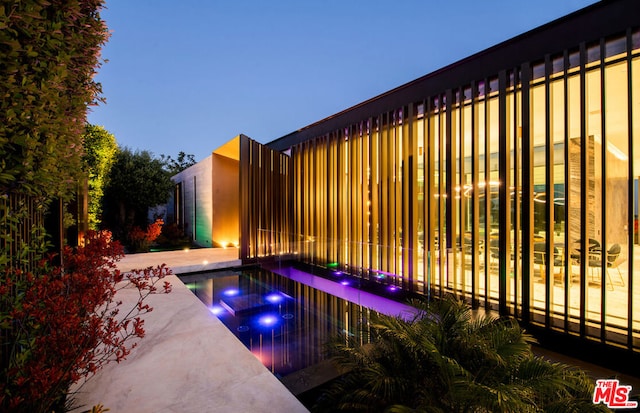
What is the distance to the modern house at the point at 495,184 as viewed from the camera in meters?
3.80

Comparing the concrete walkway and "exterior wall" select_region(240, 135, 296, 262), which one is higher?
"exterior wall" select_region(240, 135, 296, 262)

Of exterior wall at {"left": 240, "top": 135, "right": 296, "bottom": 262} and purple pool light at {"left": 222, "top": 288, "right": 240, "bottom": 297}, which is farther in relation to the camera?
exterior wall at {"left": 240, "top": 135, "right": 296, "bottom": 262}

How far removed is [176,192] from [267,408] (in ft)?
50.4

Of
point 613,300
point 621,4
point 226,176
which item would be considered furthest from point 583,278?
point 226,176

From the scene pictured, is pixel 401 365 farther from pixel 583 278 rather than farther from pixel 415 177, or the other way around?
pixel 415 177

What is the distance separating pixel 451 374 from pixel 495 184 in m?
5.08

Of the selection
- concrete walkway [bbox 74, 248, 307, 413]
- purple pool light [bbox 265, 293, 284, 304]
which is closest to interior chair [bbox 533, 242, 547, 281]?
purple pool light [bbox 265, 293, 284, 304]

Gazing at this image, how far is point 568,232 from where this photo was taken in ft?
12.9

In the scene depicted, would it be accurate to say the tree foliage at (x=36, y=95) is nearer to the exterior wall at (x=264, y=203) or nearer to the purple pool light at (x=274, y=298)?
the purple pool light at (x=274, y=298)

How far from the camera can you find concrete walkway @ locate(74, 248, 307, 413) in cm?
230

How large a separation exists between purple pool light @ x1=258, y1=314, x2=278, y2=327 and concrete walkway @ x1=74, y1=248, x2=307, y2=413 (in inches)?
29.2

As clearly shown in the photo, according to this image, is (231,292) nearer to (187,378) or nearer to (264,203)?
(187,378)

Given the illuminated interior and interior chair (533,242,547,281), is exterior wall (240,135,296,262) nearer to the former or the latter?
the illuminated interior

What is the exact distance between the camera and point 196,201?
13.3m
